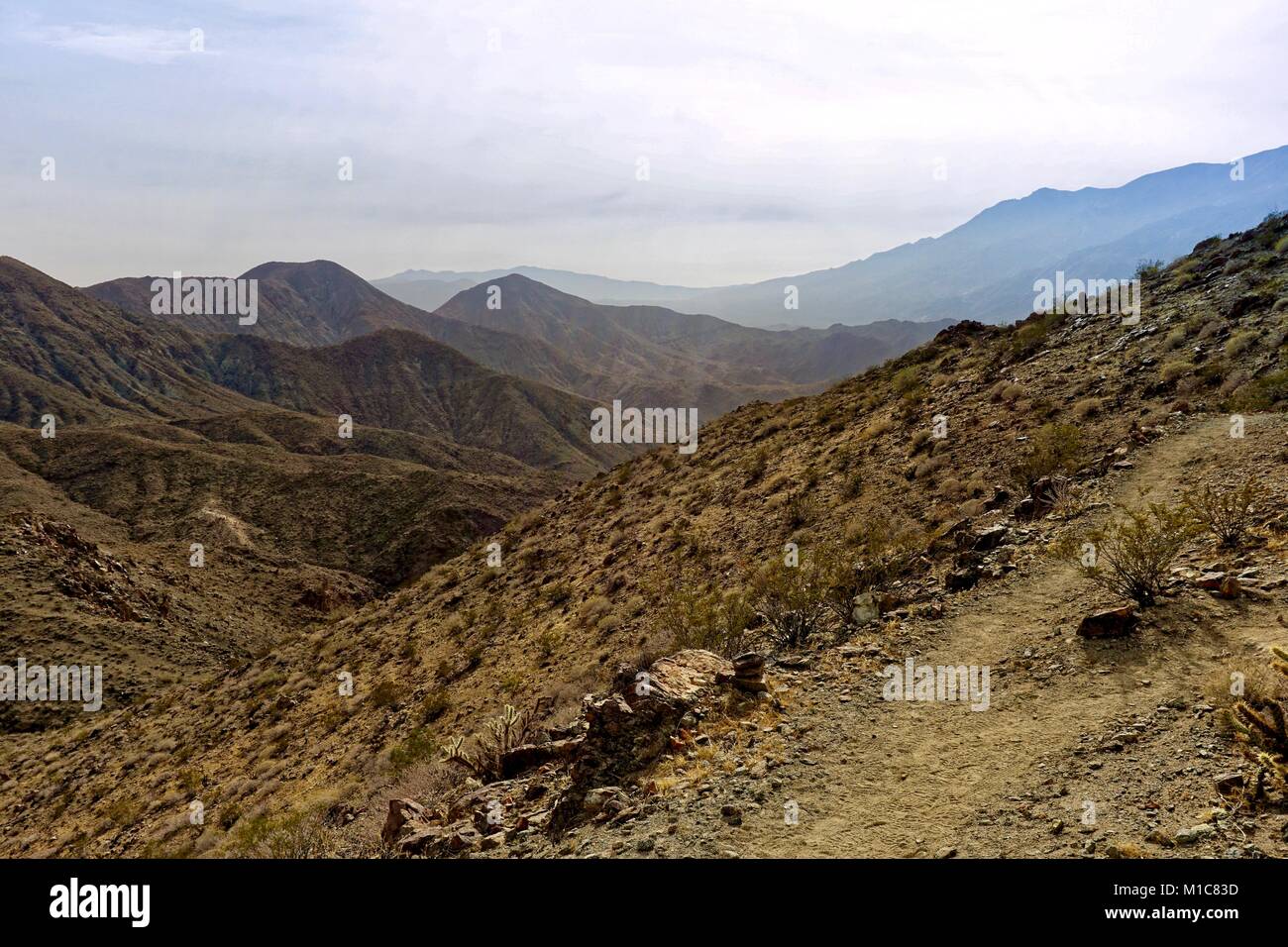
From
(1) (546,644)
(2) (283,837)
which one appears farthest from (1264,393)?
(2) (283,837)

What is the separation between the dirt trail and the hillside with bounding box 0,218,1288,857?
0.09 feet

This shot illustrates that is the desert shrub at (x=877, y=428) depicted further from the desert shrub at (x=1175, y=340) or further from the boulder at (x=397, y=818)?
the boulder at (x=397, y=818)

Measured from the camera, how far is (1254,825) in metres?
3.72

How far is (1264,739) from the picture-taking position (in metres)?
4.22

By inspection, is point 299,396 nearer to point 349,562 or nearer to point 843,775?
point 349,562

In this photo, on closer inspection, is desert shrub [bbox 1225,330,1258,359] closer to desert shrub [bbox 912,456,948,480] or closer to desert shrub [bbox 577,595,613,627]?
desert shrub [bbox 912,456,948,480]

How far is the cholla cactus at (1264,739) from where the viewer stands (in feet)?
12.9

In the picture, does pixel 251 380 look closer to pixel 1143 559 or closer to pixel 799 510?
pixel 799 510

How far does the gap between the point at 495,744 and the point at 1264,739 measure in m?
6.98

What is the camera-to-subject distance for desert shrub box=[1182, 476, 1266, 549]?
7.28 metres

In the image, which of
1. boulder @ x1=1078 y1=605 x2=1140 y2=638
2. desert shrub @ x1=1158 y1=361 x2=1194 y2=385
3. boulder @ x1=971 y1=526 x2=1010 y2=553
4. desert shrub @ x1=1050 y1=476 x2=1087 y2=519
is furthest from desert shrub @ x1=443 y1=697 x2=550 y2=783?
desert shrub @ x1=1158 y1=361 x2=1194 y2=385

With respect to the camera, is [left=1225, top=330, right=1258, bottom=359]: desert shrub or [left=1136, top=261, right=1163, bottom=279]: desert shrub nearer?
[left=1225, top=330, right=1258, bottom=359]: desert shrub

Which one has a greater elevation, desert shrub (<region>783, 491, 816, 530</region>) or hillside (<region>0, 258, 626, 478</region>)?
hillside (<region>0, 258, 626, 478</region>)

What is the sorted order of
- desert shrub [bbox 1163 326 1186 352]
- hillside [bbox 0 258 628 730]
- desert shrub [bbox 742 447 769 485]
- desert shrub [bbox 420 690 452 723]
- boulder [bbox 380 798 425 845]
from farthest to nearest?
hillside [bbox 0 258 628 730] < desert shrub [bbox 742 447 769 485] < desert shrub [bbox 1163 326 1186 352] < desert shrub [bbox 420 690 452 723] < boulder [bbox 380 798 425 845]
